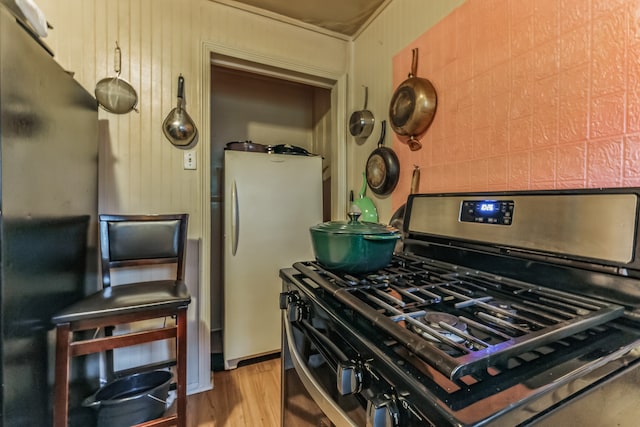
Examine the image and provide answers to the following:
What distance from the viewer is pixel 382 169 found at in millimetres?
1562

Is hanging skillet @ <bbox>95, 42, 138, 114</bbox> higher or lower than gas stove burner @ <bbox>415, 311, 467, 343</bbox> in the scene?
higher

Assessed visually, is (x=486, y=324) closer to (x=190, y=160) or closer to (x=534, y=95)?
(x=534, y=95)

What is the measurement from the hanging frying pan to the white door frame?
0.43 metres

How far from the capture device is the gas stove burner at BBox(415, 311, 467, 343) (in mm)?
483

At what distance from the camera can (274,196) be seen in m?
1.96

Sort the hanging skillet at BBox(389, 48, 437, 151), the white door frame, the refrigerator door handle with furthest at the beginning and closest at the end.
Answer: the refrigerator door handle
the white door frame
the hanging skillet at BBox(389, 48, 437, 151)

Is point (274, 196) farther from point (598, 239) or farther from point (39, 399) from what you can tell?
point (598, 239)

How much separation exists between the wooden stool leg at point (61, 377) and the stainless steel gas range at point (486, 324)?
79 centimetres

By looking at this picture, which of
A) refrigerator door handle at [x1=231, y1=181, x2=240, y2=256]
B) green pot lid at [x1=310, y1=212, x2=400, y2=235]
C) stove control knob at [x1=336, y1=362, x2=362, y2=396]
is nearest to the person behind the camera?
stove control knob at [x1=336, y1=362, x2=362, y2=396]

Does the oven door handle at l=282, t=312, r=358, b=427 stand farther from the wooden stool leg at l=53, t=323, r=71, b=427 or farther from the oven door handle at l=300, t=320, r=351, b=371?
the wooden stool leg at l=53, t=323, r=71, b=427

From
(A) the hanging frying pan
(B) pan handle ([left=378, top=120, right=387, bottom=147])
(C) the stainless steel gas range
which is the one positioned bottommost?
(C) the stainless steel gas range

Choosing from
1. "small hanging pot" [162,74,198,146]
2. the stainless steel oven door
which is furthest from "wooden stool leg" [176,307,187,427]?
"small hanging pot" [162,74,198,146]

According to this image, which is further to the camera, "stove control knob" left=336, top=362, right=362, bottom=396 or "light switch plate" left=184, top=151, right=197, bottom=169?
"light switch plate" left=184, top=151, right=197, bottom=169

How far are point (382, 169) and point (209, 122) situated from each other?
1091 mm
